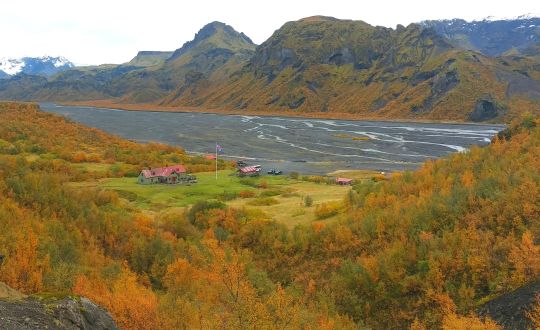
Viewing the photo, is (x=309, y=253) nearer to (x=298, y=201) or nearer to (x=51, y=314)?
(x=298, y=201)

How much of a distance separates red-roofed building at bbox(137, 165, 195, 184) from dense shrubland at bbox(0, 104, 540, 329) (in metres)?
18.3

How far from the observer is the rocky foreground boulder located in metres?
10.1

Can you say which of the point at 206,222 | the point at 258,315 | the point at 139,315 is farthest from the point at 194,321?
the point at 206,222

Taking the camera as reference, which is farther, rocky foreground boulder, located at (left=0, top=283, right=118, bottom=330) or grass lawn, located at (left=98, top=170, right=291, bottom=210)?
grass lawn, located at (left=98, top=170, right=291, bottom=210)

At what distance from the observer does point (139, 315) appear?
49.9ft

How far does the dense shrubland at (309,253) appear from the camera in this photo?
56.8 feet

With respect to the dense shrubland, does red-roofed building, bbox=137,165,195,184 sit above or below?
below

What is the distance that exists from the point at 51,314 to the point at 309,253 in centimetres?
2125

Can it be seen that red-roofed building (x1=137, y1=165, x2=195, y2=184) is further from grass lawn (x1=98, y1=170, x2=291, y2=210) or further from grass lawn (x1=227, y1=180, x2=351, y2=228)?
grass lawn (x1=227, y1=180, x2=351, y2=228)

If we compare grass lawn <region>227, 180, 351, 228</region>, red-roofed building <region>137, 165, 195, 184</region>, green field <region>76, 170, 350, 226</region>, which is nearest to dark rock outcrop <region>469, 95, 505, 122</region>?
green field <region>76, 170, 350, 226</region>

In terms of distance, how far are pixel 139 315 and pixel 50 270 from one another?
245 inches

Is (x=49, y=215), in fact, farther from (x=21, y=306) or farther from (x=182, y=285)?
(x=21, y=306)

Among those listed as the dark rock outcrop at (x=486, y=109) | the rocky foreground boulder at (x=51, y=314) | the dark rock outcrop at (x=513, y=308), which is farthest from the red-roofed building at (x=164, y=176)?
the dark rock outcrop at (x=486, y=109)

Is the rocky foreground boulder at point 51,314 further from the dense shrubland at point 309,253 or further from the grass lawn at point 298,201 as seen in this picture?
the grass lawn at point 298,201
